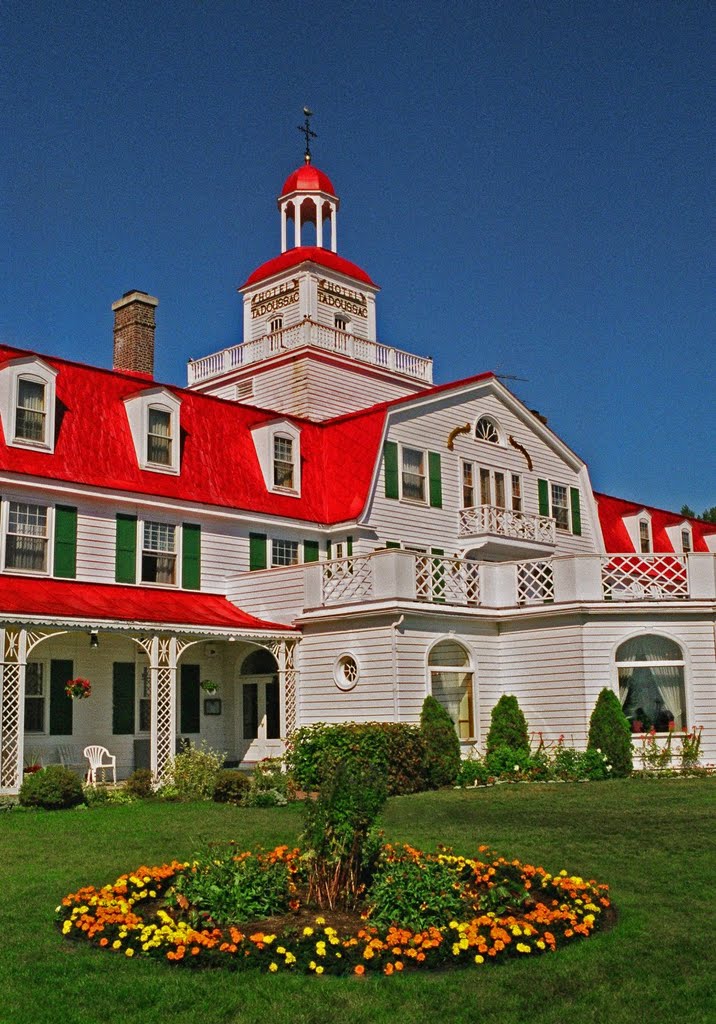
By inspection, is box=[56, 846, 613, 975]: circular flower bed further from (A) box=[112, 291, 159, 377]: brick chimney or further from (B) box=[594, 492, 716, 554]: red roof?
(B) box=[594, 492, 716, 554]: red roof

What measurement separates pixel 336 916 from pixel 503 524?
2194 centimetres

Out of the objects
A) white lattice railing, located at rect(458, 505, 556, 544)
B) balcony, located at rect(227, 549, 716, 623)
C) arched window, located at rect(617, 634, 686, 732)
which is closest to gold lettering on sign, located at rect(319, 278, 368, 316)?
white lattice railing, located at rect(458, 505, 556, 544)

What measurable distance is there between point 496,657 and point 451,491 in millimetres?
7358

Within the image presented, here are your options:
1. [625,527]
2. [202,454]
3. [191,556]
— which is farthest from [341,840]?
[625,527]

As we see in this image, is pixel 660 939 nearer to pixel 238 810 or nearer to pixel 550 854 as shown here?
pixel 550 854

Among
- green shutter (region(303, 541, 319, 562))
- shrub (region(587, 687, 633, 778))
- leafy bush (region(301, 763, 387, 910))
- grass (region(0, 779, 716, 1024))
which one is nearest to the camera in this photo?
grass (region(0, 779, 716, 1024))

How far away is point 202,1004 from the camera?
730 centimetres

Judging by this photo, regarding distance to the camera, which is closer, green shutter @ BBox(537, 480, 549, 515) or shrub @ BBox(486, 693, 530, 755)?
shrub @ BBox(486, 693, 530, 755)

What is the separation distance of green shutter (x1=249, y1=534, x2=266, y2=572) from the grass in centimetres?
1144

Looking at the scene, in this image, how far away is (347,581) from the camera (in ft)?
77.4

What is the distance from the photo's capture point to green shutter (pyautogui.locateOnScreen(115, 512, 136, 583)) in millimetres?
24031

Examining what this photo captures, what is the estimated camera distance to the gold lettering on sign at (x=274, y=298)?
35.5 meters

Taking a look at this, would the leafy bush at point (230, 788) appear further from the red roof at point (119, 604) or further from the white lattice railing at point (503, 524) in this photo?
the white lattice railing at point (503, 524)

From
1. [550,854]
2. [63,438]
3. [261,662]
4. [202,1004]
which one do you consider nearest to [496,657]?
[261,662]
